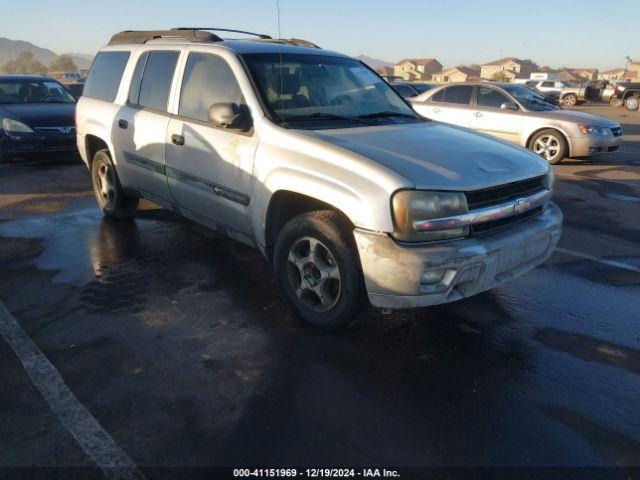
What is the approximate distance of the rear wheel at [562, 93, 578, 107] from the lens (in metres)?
32.9

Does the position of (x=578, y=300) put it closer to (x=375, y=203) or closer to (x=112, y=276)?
(x=375, y=203)

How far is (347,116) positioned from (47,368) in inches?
106

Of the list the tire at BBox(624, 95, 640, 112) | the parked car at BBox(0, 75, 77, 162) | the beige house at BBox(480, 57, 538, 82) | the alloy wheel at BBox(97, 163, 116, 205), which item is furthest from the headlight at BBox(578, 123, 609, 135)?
the beige house at BBox(480, 57, 538, 82)

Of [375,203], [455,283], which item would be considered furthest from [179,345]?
[455,283]

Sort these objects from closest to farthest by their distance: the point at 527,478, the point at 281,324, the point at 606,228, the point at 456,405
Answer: the point at 527,478, the point at 456,405, the point at 281,324, the point at 606,228

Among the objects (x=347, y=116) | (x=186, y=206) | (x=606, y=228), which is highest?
(x=347, y=116)

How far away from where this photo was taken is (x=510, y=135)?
1012 cm

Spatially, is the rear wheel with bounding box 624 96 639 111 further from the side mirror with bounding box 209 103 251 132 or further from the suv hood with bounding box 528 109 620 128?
the side mirror with bounding box 209 103 251 132

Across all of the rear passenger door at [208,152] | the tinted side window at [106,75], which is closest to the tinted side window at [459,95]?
the tinted side window at [106,75]

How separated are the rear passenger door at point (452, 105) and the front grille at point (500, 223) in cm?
747

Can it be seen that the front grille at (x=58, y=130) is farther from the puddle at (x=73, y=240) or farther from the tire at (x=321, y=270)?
the tire at (x=321, y=270)

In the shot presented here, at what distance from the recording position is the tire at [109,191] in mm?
5469

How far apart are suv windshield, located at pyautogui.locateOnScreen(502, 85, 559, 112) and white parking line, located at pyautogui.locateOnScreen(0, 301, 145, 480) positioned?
9.85 meters

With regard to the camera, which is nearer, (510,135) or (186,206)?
(186,206)
